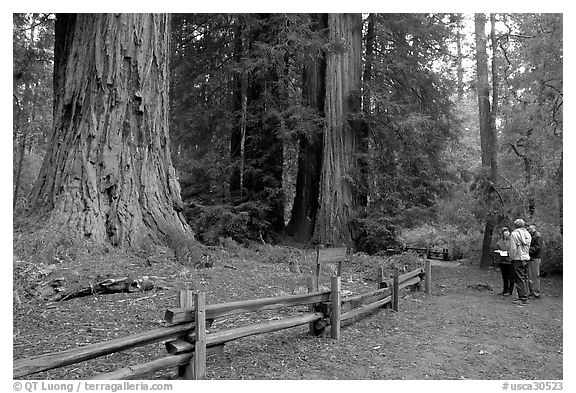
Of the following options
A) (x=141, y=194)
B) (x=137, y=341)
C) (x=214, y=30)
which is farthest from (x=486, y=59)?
(x=137, y=341)

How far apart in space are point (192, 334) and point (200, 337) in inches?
3.7

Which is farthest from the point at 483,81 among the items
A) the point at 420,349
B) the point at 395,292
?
the point at 420,349

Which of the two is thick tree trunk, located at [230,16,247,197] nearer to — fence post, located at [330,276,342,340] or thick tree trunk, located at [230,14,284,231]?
thick tree trunk, located at [230,14,284,231]

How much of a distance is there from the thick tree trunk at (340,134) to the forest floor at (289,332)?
4096 millimetres

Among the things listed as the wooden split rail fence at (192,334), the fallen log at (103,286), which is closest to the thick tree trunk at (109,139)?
the fallen log at (103,286)

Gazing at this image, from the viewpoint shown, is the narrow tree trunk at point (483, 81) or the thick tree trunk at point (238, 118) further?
the narrow tree trunk at point (483, 81)

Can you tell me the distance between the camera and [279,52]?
521 inches

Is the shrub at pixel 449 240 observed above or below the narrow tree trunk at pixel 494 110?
below

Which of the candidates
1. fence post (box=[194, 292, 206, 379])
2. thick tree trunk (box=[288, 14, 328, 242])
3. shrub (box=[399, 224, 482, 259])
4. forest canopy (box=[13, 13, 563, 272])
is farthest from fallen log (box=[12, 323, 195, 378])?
shrub (box=[399, 224, 482, 259])

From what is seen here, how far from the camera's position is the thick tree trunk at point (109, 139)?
27.1 feet

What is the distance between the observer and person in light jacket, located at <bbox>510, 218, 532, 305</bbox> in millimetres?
9922

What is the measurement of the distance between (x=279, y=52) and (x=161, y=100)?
4784mm

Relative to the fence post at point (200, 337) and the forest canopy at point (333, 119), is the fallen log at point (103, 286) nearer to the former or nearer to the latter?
the forest canopy at point (333, 119)

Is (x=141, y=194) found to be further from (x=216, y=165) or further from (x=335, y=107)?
(x=335, y=107)
